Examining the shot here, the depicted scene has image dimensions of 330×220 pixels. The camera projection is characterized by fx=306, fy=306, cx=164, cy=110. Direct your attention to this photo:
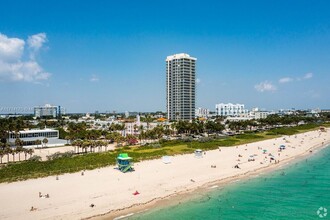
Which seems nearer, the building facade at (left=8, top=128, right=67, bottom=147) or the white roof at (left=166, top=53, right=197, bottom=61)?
the building facade at (left=8, top=128, right=67, bottom=147)

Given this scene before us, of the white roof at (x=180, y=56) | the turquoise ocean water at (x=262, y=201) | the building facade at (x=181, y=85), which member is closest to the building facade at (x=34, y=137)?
the turquoise ocean water at (x=262, y=201)

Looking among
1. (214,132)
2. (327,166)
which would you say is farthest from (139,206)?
(214,132)

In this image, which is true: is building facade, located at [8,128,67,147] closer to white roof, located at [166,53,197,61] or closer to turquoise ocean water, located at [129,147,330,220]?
turquoise ocean water, located at [129,147,330,220]

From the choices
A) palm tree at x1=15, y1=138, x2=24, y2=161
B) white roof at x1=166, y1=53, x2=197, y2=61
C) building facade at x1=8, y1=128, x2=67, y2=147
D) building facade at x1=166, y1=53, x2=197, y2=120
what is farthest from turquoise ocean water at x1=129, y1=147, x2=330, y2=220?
white roof at x1=166, y1=53, x2=197, y2=61

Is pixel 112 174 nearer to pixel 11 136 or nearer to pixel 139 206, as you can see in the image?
pixel 139 206

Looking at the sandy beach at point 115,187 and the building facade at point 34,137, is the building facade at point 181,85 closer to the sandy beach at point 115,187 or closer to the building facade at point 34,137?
the building facade at point 34,137
